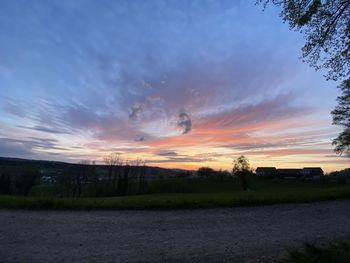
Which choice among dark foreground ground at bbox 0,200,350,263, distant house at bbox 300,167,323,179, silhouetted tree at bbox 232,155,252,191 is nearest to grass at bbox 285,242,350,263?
dark foreground ground at bbox 0,200,350,263

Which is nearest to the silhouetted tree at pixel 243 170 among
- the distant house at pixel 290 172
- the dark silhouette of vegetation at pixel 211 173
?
the dark silhouette of vegetation at pixel 211 173

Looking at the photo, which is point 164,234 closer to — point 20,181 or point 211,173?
point 20,181

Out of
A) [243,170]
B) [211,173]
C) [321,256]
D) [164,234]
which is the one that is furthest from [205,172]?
[321,256]

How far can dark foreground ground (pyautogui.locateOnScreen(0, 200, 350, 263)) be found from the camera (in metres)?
7.32

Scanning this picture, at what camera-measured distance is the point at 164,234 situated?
9.70 metres

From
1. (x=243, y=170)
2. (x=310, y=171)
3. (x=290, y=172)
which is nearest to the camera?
(x=243, y=170)

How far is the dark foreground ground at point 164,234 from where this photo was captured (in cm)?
732

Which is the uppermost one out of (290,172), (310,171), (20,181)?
(310,171)

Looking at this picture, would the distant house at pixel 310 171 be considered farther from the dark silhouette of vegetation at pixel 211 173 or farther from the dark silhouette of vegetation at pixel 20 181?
the dark silhouette of vegetation at pixel 20 181

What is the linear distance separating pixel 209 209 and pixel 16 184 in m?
61.1

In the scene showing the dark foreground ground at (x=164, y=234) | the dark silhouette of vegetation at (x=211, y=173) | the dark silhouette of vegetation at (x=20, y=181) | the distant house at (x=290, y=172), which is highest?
the distant house at (x=290, y=172)

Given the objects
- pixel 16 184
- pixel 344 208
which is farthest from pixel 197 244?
pixel 16 184

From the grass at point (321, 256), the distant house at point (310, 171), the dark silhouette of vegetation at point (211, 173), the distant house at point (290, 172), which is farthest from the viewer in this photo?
the distant house at point (310, 171)

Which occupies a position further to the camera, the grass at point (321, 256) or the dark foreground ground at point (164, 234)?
the dark foreground ground at point (164, 234)
